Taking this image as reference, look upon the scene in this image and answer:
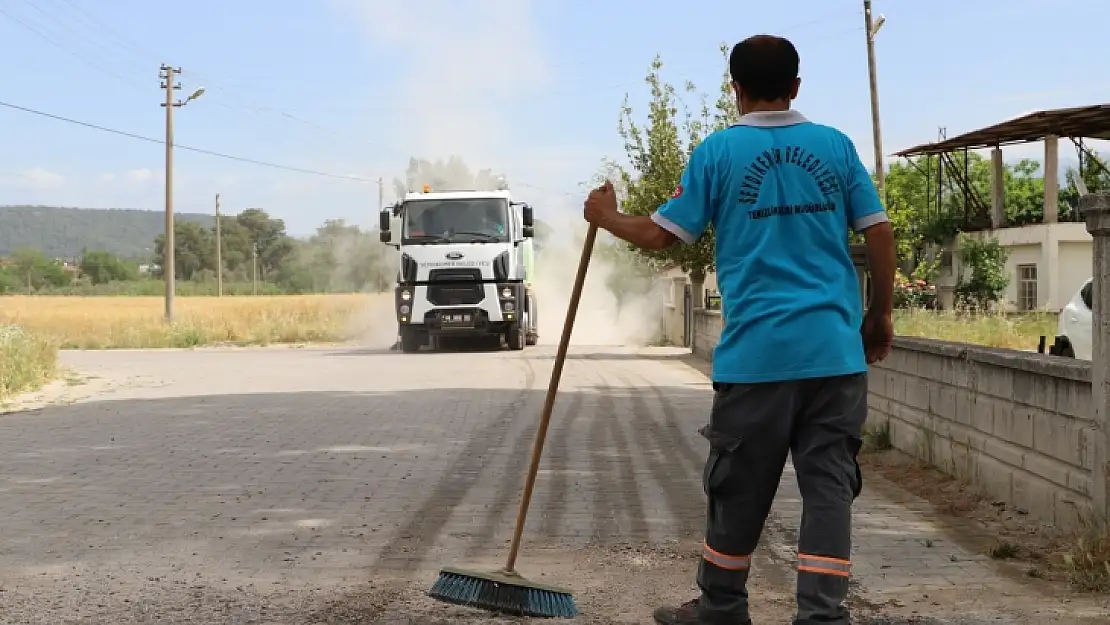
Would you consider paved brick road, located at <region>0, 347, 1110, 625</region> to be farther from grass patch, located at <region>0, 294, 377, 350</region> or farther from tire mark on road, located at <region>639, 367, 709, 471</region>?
grass patch, located at <region>0, 294, 377, 350</region>

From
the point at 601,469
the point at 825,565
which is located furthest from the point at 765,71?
the point at 601,469

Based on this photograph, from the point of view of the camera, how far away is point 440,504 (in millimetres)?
7836

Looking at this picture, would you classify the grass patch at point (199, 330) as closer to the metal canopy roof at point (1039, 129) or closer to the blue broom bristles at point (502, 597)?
the metal canopy roof at point (1039, 129)

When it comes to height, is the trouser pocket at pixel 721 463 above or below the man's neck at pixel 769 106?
below

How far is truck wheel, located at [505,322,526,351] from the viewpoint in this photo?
90.6 ft

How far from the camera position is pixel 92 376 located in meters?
21.1

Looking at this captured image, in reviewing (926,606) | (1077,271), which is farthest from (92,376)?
(1077,271)

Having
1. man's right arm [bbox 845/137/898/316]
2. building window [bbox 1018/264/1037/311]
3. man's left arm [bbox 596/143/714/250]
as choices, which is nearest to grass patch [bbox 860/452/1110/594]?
man's right arm [bbox 845/137/898/316]

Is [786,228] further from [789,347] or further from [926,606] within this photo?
[926,606]

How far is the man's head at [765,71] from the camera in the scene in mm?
4133

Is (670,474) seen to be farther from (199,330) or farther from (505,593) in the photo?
(199,330)

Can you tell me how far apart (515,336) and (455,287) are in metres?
1.84

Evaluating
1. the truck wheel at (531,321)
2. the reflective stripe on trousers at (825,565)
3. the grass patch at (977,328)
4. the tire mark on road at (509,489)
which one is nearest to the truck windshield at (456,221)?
the truck wheel at (531,321)

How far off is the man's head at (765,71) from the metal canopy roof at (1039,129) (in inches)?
1209
